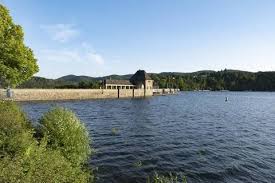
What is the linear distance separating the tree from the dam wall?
155 feet

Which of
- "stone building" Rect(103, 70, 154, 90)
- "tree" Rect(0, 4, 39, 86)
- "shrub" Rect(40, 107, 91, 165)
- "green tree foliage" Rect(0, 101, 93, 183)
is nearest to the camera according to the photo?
"green tree foliage" Rect(0, 101, 93, 183)

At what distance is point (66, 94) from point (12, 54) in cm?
7890

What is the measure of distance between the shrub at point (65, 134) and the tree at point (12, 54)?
499 inches

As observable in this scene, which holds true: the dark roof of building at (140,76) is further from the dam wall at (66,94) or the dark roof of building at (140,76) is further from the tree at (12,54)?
the tree at (12,54)

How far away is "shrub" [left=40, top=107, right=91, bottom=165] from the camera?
20700mm

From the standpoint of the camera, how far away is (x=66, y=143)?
21016 mm

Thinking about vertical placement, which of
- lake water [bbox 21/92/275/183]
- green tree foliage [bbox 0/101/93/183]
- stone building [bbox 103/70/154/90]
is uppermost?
stone building [bbox 103/70/154/90]

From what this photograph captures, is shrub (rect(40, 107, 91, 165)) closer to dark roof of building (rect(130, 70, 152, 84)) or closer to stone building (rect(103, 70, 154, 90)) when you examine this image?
stone building (rect(103, 70, 154, 90))

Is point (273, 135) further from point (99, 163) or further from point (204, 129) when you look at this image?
point (99, 163)

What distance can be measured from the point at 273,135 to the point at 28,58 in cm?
3601

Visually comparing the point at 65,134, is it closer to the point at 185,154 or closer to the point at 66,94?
the point at 185,154

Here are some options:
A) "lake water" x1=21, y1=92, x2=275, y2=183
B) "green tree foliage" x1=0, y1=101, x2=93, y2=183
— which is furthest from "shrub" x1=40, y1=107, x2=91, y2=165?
"lake water" x1=21, y1=92, x2=275, y2=183

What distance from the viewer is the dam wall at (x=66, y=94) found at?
90975 mm

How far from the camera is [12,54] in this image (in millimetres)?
32312
